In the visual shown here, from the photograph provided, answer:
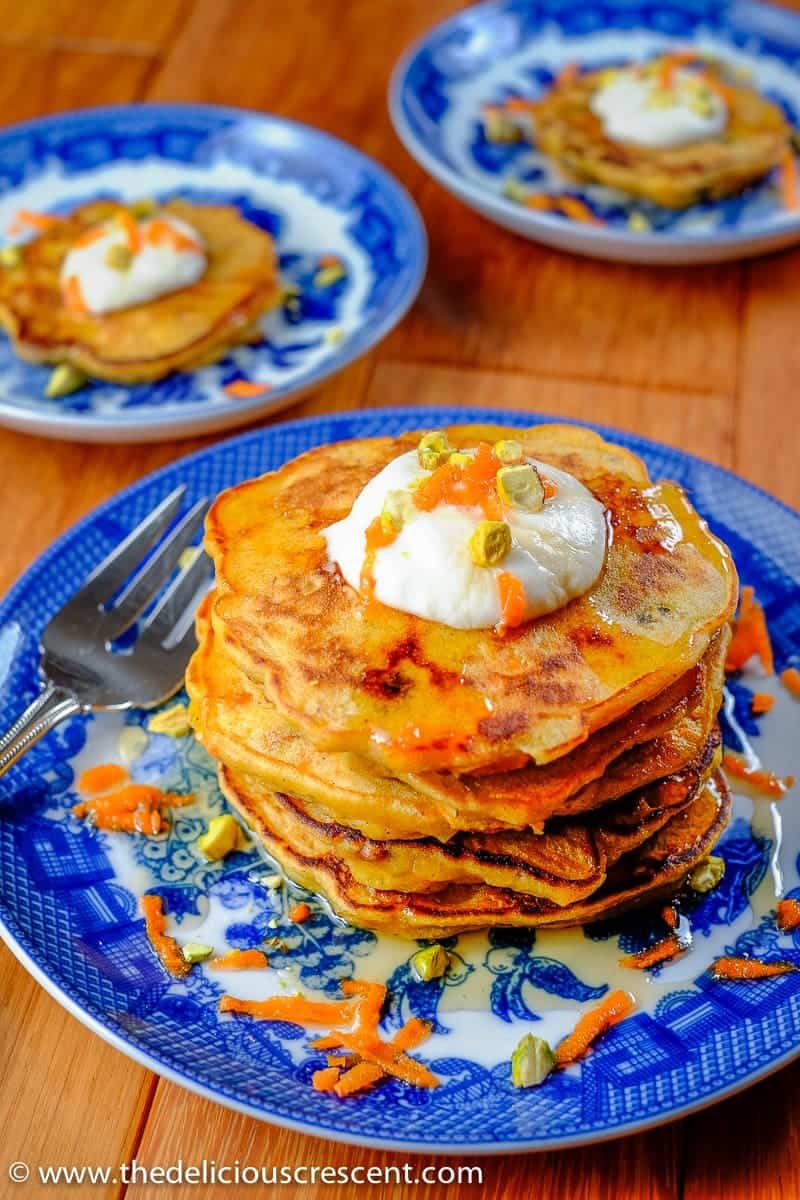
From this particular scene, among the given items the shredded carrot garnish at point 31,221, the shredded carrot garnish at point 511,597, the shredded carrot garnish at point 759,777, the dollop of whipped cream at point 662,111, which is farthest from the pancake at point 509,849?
the dollop of whipped cream at point 662,111

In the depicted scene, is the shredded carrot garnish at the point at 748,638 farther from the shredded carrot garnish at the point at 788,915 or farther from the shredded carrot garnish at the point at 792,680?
the shredded carrot garnish at the point at 788,915

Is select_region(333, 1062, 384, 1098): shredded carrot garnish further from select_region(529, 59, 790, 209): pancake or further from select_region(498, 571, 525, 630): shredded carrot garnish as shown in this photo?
select_region(529, 59, 790, 209): pancake

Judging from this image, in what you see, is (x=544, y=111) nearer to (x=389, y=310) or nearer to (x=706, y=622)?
(x=389, y=310)

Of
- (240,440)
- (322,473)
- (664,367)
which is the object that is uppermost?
(322,473)

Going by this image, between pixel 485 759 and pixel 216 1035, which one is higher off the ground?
pixel 485 759

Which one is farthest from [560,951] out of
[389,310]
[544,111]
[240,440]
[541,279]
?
[544,111]

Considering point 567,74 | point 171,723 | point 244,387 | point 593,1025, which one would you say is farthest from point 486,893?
point 567,74
